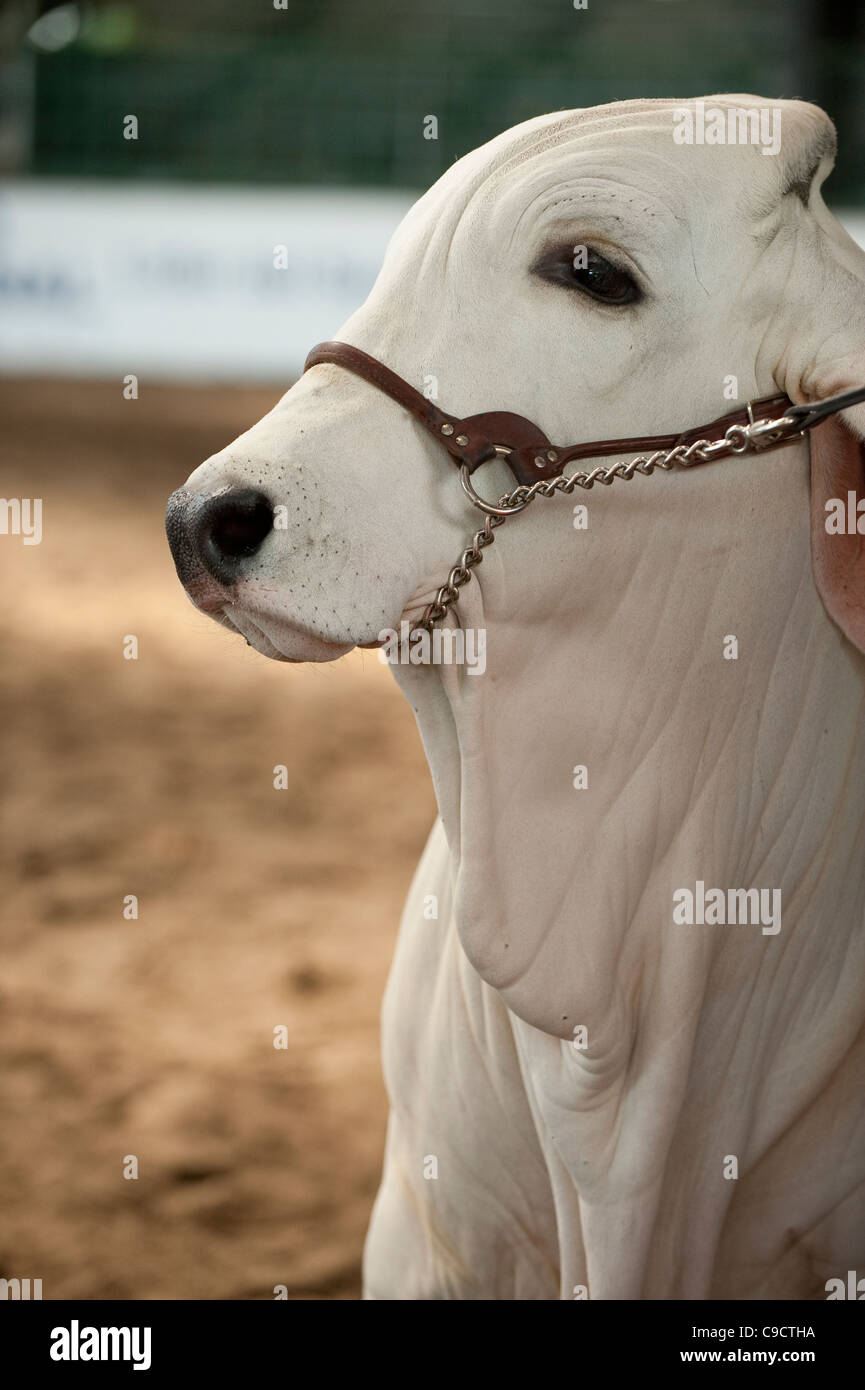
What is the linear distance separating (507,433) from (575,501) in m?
0.10

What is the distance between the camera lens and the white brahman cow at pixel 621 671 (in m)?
1.38

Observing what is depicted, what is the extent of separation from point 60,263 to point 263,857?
24.3 feet

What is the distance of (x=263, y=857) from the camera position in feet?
14.8

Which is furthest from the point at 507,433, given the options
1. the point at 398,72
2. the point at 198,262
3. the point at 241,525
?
the point at 198,262

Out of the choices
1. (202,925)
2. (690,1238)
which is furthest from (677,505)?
(202,925)

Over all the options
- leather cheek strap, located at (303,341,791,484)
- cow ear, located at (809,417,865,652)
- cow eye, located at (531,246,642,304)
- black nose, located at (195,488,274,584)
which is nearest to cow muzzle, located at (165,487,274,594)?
black nose, located at (195,488,274,584)

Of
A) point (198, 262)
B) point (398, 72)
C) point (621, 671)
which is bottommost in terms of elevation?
point (621, 671)

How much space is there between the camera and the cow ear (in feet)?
4.86

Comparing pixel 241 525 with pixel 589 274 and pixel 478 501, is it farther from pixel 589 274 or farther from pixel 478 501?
pixel 589 274

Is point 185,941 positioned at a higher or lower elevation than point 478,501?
higher

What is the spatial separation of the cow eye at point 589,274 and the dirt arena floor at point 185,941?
1.71 ft

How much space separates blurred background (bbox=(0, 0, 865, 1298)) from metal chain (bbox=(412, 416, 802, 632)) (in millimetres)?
511

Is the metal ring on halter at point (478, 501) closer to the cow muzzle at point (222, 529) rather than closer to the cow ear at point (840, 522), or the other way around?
the cow muzzle at point (222, 529)

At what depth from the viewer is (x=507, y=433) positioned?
1386mm
